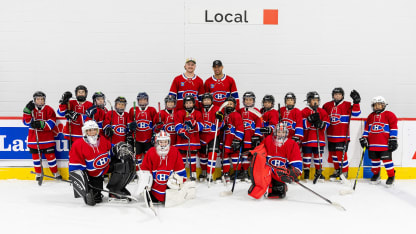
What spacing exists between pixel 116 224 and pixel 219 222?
0.90 metres

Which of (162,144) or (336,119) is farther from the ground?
(336,119)

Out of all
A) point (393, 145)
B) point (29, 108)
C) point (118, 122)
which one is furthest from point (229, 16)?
point (29, 108)

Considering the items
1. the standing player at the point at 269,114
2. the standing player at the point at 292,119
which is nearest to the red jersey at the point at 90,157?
the standing player at the point at 269,114

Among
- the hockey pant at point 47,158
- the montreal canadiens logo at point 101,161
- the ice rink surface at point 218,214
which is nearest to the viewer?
the ice rink surface at point 218,214

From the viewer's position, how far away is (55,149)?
421 cm

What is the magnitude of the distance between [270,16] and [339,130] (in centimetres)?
293

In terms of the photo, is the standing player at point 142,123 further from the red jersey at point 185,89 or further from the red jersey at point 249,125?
the red jersey at point 249,125

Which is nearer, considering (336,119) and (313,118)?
(313,118)

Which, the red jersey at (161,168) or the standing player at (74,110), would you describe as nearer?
the red jersey at (161,168)

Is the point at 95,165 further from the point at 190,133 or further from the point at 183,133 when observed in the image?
the point at 190,133

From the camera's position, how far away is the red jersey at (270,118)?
13.5ft

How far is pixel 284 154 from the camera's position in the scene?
11.2 ft

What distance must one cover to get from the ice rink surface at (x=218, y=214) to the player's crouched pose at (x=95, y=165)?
16cm

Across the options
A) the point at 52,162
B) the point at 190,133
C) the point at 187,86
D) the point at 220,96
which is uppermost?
the point at 187,86
